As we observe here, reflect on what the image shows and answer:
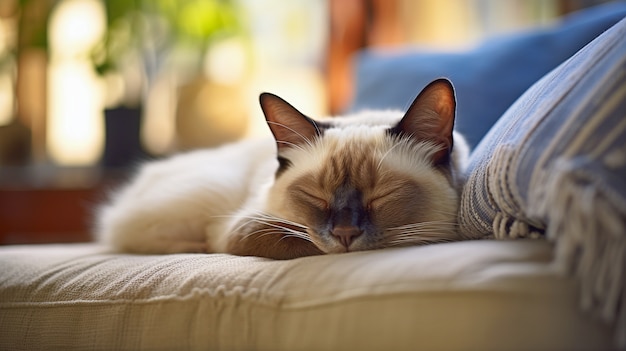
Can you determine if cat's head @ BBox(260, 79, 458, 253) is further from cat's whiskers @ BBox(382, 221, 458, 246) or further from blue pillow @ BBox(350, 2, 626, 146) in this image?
blue pillow @ BBox(350, 2, 626, 146)

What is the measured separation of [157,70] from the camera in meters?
3.69

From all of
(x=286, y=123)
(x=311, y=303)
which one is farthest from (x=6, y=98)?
(x=311, y=303)

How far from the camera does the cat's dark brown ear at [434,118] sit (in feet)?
4.62

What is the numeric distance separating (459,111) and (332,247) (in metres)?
1.10

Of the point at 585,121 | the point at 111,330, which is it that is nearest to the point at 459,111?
the point at 585,121

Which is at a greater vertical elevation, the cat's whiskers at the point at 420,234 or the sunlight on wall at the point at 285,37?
the sunlight on wall at the point at 285,37

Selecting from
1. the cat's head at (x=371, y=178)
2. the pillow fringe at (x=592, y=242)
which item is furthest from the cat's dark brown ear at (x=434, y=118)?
the pillow fringe at (x=592, y=242)

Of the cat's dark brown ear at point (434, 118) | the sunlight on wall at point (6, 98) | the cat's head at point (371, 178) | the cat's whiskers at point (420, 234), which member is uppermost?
the cat's dark brown ear at point (434, 118)

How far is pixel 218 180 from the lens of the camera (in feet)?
6.33

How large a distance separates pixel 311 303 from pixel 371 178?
426 millimetres

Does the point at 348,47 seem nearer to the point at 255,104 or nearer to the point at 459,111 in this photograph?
the point at 255,104

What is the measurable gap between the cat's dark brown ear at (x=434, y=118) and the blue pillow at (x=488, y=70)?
72cm

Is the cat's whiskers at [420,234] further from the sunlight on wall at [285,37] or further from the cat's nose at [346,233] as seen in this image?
the sunlight on wall at [285,37]

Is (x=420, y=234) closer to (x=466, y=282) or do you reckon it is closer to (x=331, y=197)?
(x=331, y=197)
